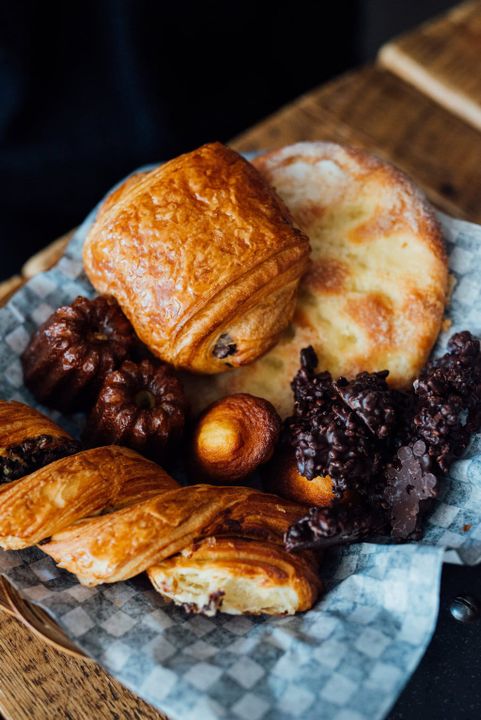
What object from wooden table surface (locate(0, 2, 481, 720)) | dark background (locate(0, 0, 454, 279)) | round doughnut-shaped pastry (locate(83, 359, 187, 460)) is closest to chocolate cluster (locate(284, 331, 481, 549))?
round doughnut-shaped pastry (locate(83, 359, 187, 460))

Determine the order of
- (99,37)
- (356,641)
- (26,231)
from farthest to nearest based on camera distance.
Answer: (26,231), (99,37), (356,641)

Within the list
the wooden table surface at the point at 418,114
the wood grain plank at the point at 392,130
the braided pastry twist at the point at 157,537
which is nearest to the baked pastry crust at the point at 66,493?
the braided pastry twist at the point at 157,537

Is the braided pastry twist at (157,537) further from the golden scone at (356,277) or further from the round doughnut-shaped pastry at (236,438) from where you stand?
the golden scone at (356,277)

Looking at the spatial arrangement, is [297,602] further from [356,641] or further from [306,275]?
[306,275]

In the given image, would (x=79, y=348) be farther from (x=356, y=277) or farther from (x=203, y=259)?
(x=356, y=277)

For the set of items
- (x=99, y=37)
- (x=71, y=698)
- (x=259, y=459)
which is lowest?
(x=71, y=698)

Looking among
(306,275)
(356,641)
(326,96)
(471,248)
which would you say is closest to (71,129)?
(326,96)

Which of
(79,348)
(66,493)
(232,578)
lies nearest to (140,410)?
(79,348)
